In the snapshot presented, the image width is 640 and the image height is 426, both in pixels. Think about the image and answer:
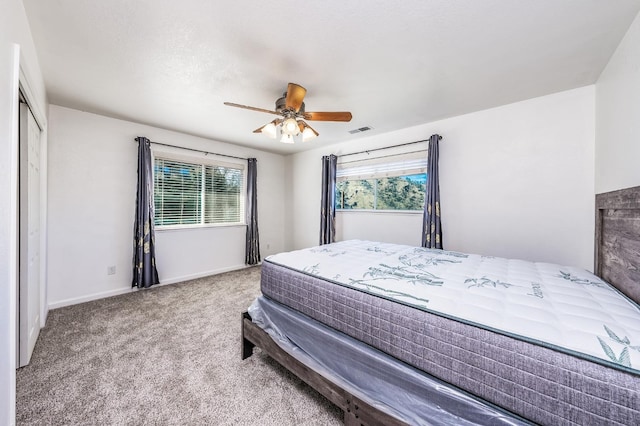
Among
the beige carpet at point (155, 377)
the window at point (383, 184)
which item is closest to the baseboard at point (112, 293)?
the beige carpet at point (155, 377)

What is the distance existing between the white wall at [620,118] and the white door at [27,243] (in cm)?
435

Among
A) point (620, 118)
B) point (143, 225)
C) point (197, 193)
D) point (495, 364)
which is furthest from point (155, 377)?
point (620, 118)

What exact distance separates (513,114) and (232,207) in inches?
176

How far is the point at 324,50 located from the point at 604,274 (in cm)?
279

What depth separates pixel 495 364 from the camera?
92cm

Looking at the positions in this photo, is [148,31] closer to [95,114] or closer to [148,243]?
[95,114]

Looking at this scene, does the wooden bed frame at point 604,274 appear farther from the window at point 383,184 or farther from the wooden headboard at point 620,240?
the window at point 383,184

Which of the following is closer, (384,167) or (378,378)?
(378,378)

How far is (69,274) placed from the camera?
298cm

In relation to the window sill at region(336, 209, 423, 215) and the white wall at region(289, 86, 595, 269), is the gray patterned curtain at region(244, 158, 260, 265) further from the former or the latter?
the white wall at region(289, 86, 595, 269)

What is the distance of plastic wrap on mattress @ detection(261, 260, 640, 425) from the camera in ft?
2.44

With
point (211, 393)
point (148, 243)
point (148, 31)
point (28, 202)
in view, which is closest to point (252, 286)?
point (148, 243)

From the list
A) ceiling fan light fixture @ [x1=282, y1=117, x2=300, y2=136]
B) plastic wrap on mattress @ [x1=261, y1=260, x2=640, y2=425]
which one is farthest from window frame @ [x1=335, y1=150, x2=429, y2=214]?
plastic wrap on mattress @ [x1=261, y1=260, x2=640, y2=425]

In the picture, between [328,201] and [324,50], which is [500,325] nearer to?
[324,50]
